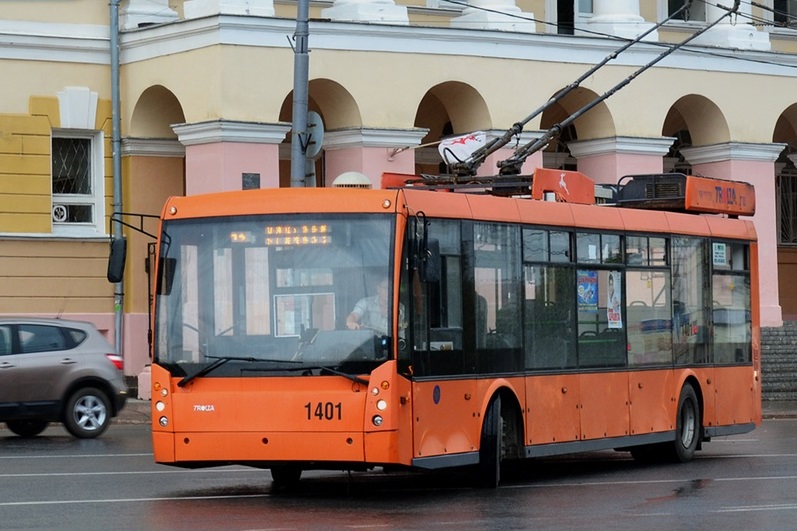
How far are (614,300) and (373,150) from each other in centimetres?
1182

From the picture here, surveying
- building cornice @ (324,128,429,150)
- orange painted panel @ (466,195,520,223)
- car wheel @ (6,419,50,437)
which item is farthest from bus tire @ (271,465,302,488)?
building cornice @ (324,128,429,150)

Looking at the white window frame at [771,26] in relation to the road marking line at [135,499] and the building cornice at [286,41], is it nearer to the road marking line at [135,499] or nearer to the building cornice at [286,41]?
the building cornice at [286,41]

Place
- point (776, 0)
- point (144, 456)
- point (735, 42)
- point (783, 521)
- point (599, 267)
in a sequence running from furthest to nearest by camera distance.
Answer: point (776, 0)
point (735, 42)
point (144, 456)
point (599, 267)
point (783, 521)

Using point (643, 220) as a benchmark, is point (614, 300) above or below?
below

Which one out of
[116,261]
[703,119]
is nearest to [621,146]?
[703,119]

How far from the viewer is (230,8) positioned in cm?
2883

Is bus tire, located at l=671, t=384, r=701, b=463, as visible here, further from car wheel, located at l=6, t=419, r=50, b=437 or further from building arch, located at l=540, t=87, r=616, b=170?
building arch, located at l=540, t=87, r=616, b=170

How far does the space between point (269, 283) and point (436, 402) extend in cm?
174

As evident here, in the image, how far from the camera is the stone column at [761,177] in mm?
34438

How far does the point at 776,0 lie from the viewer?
37625 mm

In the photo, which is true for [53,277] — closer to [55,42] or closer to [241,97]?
[55,42]

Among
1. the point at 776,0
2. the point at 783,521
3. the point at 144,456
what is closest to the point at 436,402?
the point at 783,521

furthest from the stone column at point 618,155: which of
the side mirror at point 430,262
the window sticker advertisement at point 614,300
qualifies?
the side mirror at point 430,262

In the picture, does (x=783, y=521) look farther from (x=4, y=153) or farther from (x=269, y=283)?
(x=4, y=153)
